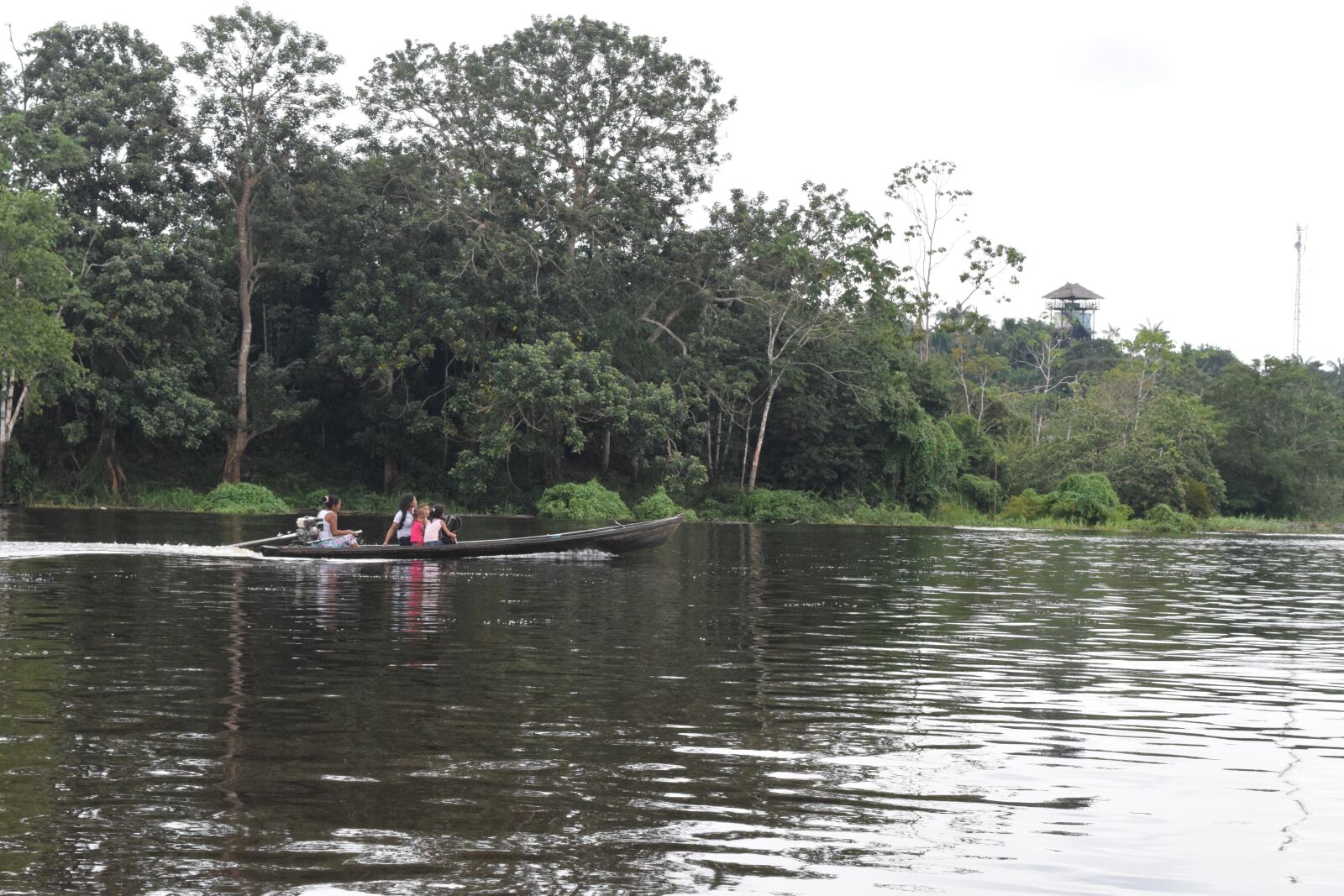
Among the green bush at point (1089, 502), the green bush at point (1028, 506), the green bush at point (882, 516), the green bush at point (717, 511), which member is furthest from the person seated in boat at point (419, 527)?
the green bush at point (1028, 506)

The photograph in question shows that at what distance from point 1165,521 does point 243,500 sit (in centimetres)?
3052

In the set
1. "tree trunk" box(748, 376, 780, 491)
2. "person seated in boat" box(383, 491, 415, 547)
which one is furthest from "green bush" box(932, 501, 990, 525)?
"person seated in boat" box(383, 491, 415, 547)

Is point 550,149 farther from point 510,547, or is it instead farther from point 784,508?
point 510,547

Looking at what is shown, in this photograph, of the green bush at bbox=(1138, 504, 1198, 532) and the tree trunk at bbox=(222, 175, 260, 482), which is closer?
the tree trunk at bbox=(222, 175, 260, 482)

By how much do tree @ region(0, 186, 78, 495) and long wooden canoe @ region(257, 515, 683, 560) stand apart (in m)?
15.6

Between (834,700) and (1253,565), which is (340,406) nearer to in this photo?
(1253,565)

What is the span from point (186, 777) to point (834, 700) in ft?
14.2

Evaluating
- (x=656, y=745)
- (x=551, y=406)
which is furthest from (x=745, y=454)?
(x=656, y=745)

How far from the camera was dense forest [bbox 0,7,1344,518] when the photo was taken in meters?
40.6

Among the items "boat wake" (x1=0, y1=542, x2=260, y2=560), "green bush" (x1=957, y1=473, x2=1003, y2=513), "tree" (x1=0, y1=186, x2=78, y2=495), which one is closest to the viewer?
"boat wake" (x1=0, y1=542, x2=260, y2=560)

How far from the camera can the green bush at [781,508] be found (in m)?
46.1

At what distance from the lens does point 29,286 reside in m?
35.1

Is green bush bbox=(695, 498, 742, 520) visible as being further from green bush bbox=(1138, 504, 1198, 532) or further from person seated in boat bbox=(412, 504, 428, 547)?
person seated in boat bbox=(412, 504, 428, 547)

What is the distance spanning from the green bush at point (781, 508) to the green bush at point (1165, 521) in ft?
35.8
